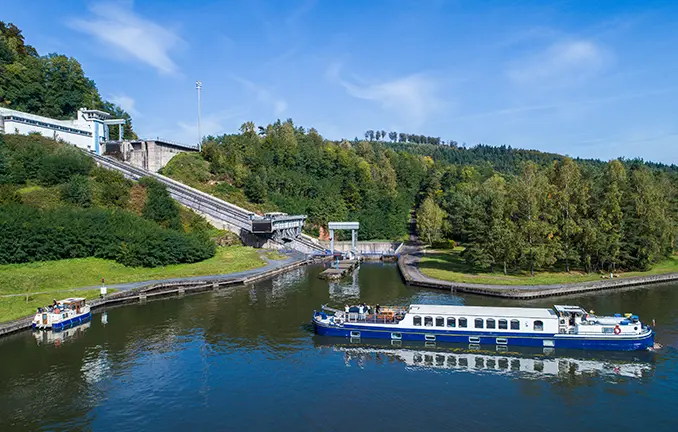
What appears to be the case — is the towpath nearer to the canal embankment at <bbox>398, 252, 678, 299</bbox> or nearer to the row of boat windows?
the canal embankment at <bbox>398, 252, 678, 299</bbox>

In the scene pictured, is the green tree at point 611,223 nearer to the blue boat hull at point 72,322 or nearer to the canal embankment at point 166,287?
the canal embankment at point 166,287

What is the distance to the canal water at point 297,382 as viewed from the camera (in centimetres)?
2745

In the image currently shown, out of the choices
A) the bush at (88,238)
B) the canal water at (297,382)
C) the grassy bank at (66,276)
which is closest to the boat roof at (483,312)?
the canal water at (297,382)

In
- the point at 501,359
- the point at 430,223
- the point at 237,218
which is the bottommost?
the point at 501,359

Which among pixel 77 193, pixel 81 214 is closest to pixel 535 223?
pixel 81 214

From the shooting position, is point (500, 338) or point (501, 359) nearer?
point (501, 359)

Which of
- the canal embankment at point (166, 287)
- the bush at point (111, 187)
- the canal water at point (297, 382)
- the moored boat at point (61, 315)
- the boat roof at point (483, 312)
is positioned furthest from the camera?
the bush at point (111, 187)

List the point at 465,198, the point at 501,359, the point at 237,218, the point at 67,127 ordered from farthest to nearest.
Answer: the point at 465,198
the point at 67,127
the point at 237,218
the point at 501,359

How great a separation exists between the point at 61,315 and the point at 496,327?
42.2m

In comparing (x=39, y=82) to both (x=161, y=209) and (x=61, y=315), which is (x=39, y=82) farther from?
(x=61, y=315)

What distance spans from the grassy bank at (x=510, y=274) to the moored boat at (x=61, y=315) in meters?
47.4

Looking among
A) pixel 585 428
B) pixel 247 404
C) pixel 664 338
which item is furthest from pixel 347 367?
pixel 664 338

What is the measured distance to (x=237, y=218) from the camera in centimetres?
9331

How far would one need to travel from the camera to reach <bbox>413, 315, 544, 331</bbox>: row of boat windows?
40.5 m
